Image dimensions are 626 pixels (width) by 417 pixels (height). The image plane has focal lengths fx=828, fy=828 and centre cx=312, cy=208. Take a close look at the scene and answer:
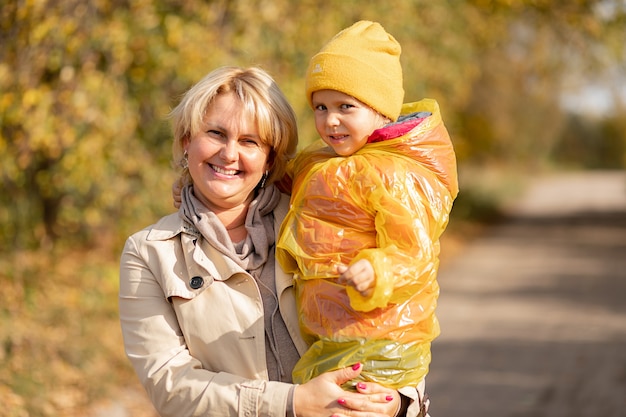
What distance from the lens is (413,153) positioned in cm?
227

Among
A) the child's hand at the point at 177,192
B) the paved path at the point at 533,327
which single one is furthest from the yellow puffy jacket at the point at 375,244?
the paved path at the point at 533,327

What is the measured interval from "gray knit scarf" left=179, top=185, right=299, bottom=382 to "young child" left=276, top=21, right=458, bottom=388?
0.27 feet

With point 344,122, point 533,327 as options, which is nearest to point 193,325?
point 344,122

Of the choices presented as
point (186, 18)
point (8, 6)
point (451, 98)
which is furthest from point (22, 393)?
point (451, 98)

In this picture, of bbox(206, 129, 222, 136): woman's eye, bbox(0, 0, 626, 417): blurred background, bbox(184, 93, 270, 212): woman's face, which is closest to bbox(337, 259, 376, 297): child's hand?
bbox(184, 93, 270, 212): woman's face

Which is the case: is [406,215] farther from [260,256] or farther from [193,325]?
[193,325]

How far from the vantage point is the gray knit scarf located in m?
2.31

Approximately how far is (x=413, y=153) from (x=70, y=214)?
6.51 meters

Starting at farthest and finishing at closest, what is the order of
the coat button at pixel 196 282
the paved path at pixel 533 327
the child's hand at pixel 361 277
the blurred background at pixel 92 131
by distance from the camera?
the paved path at pixel 533 327 → the blurred background at pixel 92 131 → the coat button at pixel 196 282 → the child's hand at pixel 361 277

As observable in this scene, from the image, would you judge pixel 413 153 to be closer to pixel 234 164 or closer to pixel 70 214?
pixel 234 164

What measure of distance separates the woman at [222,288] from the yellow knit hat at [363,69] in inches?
6.8

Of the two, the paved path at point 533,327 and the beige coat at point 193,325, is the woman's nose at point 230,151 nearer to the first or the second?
the beige coat at point 193,325

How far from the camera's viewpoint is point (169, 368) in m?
2.21

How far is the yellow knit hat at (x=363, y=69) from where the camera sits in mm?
2281
